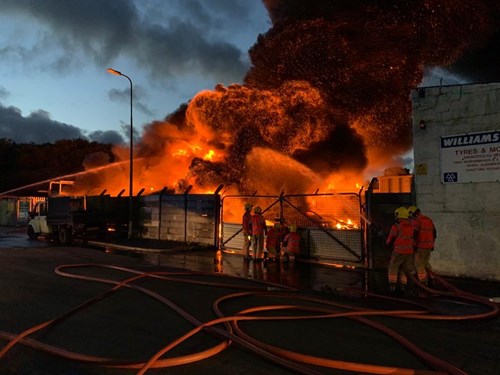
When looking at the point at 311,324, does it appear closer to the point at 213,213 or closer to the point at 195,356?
the point at 195,356

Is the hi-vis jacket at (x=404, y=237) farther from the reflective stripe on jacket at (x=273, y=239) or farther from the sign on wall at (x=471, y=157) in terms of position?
the reflective stripe on jacket at (x=273, y=239)

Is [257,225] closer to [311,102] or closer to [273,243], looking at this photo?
[273,243]

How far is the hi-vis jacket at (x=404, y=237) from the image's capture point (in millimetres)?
7688

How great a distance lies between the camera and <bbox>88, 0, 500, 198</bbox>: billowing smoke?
2270 centimetres

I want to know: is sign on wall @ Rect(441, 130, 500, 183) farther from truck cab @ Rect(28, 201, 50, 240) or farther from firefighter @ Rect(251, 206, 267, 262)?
truck cab @ Rect(28, 201, 50, 240)

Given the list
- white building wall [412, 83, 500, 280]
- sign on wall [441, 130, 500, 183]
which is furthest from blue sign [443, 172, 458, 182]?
white building wall [412, 83, 500, 280]

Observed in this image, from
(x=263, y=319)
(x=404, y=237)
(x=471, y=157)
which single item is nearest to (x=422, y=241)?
(x=404, y=237)

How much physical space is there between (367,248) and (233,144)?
17613 millimetres

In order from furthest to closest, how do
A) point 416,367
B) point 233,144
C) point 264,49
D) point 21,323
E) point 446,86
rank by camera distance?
point 233,144 → point 264,49 → point 446,86 → point 21,323 → point 416,367

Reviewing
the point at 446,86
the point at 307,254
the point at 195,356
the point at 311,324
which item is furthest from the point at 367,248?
the point at 195,356

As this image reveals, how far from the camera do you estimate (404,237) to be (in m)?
7.70

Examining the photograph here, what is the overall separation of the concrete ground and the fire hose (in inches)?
0.9

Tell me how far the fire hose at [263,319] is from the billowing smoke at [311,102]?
16.5 m

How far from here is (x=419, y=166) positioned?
10.2m
